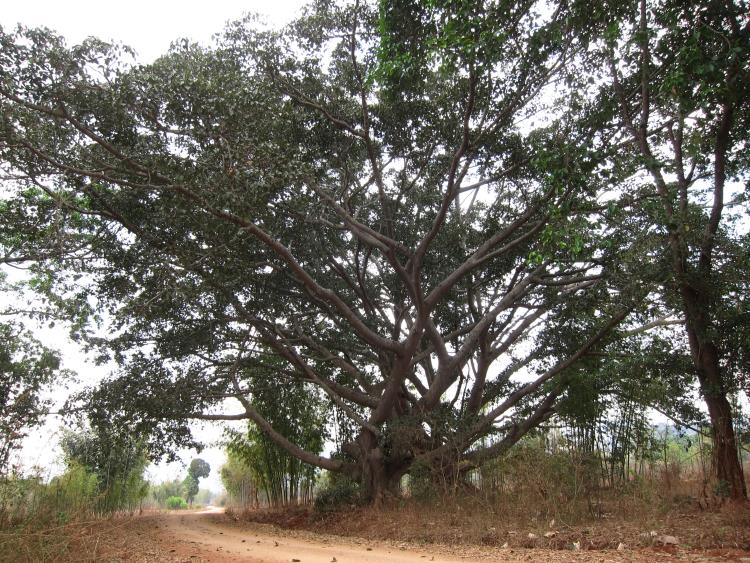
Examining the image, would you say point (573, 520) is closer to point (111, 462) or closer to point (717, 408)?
point (717, 408)

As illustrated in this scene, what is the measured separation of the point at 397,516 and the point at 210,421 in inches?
203

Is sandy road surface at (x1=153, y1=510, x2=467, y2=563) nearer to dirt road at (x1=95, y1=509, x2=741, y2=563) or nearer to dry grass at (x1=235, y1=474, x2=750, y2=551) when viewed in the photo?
dirt road at (x1=95, y1=509, x2=741, y2=563)

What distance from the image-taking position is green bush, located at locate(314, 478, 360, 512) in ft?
36.8

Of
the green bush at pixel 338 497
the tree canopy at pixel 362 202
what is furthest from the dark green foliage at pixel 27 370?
the green bush at pixel 338 497

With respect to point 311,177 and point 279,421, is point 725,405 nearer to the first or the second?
point 311,177

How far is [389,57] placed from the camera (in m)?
7.18

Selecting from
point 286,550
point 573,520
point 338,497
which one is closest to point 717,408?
point 573,520

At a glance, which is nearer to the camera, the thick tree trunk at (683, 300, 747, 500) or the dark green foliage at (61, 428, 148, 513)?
the thick tree trunk at (683, 300, 747, 500)

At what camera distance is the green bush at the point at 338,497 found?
11.2 meters

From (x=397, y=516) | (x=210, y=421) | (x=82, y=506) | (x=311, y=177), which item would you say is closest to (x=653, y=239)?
(x=311, y=177)

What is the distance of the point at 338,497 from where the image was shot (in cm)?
1128

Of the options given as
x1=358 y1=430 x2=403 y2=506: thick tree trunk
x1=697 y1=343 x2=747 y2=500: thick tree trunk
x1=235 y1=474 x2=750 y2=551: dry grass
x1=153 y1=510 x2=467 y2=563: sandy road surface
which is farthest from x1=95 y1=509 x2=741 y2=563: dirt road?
x1=358 y1=430 x2=403 y2=506: thick tree trunk

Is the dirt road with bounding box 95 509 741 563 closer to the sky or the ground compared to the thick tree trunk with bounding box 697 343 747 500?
closer to the ground

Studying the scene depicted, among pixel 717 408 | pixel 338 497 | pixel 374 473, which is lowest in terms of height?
pixel 338 497
